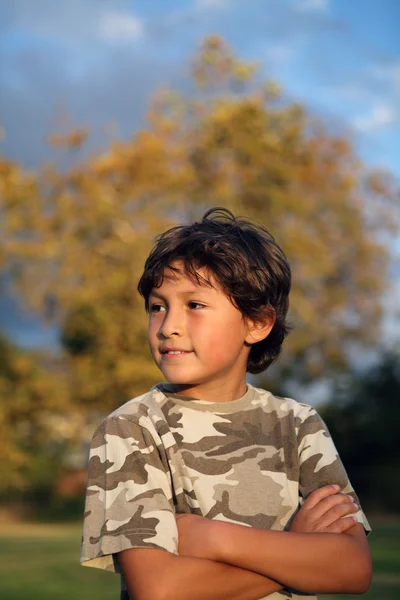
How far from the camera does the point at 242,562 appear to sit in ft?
5.80

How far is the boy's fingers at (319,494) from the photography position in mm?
1923

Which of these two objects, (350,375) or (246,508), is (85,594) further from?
(350,375)

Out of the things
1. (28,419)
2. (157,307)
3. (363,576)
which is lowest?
(363,576)

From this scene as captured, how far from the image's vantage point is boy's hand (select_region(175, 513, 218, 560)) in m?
1.76

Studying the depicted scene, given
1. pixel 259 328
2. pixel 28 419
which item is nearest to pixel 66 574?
pixel 259 328

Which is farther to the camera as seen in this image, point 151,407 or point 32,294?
point 32,294

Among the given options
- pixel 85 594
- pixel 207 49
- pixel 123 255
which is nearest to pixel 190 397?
pixel 85 594

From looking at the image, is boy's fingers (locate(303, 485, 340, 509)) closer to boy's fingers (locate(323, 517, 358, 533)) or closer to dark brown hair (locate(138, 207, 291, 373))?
boy's fingers (locate(323, 517, 358, 533))

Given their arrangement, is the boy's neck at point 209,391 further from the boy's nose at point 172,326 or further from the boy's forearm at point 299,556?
the boy's forearm at point 299,556

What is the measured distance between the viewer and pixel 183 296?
6.46ft

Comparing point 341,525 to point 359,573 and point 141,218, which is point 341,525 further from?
point 141,218

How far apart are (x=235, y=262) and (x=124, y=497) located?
582 millimetres

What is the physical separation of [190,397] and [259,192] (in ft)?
66.1

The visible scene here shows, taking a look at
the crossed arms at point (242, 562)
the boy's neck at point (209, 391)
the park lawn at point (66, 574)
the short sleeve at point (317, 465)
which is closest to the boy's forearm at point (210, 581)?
the crossed arms at point (242, 562)
